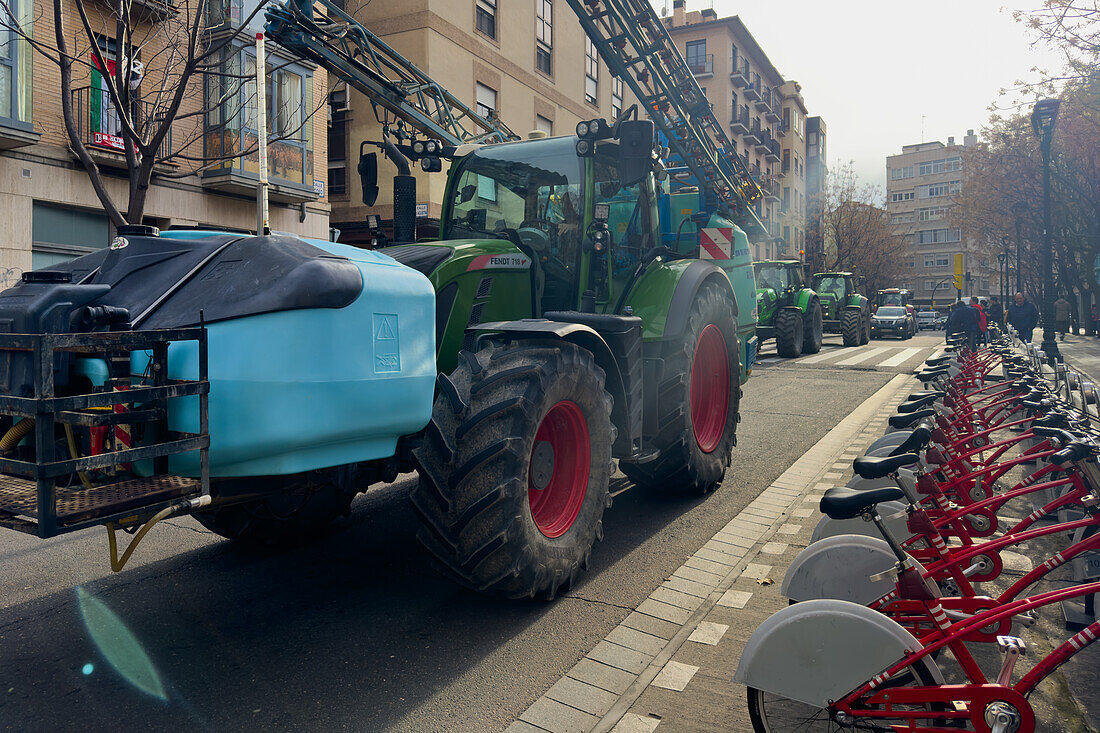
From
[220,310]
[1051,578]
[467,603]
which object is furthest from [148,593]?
[1051,578]

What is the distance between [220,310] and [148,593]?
7.17ft

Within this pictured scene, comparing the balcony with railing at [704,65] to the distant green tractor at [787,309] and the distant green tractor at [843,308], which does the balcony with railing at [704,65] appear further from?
the distant green tractor at [787,309]

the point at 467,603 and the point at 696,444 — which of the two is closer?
the point at 467,603

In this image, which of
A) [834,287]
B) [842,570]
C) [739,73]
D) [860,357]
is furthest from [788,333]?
[739,73]

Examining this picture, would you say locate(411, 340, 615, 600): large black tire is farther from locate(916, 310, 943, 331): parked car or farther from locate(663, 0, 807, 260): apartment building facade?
locate(916, 310, 943, 331): parked car

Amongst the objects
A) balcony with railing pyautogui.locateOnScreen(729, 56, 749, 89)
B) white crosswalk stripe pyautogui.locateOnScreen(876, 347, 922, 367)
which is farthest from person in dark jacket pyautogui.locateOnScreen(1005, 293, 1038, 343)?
balcony with railing pyautogui.locateOnScreen(729, 56, 749, 89)

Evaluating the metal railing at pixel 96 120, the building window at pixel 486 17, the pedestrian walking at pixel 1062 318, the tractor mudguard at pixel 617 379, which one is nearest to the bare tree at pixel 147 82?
the metal railing at pixel 96 120

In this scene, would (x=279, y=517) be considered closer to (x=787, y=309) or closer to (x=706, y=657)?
(x=706, y=657)

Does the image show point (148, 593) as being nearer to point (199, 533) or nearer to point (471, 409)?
point (199, 533)

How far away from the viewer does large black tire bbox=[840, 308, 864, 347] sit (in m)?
25.1

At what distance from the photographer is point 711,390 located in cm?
658

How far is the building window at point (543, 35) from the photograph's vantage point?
1030 inches

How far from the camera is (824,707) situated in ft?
7.96

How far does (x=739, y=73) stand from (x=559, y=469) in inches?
1970
